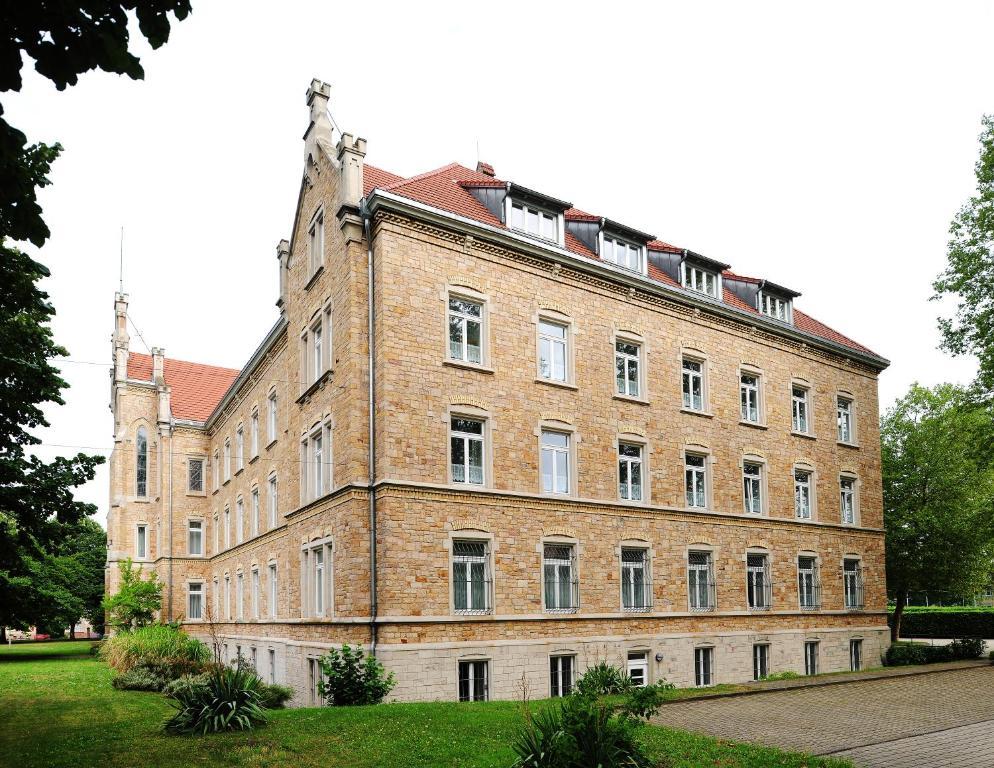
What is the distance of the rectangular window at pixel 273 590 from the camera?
28.8m

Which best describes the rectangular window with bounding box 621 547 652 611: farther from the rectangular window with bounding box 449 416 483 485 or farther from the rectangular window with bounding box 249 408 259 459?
the rectangular window with bounding box 249 408 259 459

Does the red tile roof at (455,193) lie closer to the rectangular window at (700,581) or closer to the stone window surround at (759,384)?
the stone window surround at (759,384)

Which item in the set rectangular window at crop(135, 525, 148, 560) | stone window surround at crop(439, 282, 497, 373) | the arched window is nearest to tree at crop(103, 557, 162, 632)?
rectangular window at crop(135, 525, 148, 560)

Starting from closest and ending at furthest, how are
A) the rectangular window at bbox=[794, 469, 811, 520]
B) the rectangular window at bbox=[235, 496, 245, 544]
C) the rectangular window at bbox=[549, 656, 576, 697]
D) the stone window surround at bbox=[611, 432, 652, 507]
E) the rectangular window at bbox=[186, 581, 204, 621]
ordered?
the rectangular window at bbox=[549, 656, 576, 697], the stone window surround at bbox=[611, 432, 652, 507], the rectangular window at bbox=[794, 469, 811, 520], the rectangular window at bbox=[235, 496, 245, 544], the rectangular window at bbox=[186, 581, 204, 621]

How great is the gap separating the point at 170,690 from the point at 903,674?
19.8m

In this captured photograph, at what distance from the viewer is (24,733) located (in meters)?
15.6

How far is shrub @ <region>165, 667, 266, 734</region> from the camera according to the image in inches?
551

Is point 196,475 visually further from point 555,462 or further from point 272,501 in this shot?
point 555,462

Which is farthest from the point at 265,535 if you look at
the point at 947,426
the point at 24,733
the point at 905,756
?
the point at 947,426

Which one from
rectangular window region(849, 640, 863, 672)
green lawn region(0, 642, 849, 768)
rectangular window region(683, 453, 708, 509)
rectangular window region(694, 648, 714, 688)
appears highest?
rectangular window region(683, 453, 708, 509)

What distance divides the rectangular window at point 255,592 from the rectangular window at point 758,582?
1622 cm

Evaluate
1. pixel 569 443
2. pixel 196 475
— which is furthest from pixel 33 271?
pixel 196 475

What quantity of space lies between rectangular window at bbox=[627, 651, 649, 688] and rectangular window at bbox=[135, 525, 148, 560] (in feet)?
107

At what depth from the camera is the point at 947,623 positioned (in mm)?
48219
